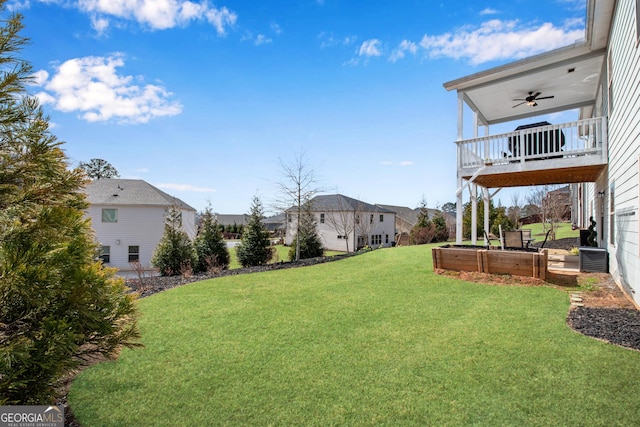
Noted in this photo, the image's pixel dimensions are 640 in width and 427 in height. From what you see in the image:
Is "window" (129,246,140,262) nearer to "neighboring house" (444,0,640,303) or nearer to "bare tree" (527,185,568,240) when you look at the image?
"neighboring house" (444,0,640,303)

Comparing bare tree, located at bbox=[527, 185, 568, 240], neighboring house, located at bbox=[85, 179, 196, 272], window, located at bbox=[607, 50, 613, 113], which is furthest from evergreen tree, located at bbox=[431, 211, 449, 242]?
neighboring house, located at bbox=[85, 179, 196, 272]

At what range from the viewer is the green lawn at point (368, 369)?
9.23 ft

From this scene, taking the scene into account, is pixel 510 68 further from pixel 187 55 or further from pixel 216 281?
pixel 216 281

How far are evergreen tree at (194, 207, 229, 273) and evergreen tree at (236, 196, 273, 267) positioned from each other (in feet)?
2.87

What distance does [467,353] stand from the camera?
3916 millimetres

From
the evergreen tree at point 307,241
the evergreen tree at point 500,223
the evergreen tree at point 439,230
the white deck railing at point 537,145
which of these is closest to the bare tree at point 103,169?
the evergreen tree at point 307,241

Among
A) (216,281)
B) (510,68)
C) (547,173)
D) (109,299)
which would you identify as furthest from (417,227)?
(109,299)

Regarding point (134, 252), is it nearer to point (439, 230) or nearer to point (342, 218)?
point (342, 218)

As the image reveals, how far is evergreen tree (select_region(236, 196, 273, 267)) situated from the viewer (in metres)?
16.7

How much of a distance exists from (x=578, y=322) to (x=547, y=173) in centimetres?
627

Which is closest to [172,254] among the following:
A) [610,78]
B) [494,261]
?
[494,261]

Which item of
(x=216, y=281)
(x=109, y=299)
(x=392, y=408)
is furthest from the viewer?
(x=216, y=281)
